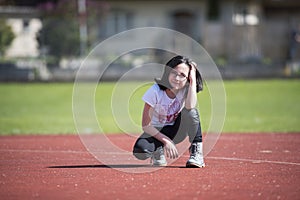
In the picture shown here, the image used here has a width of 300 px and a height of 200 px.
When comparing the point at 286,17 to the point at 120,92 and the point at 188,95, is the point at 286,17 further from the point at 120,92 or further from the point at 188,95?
the point at 188,95

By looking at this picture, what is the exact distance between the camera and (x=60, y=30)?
35.8m

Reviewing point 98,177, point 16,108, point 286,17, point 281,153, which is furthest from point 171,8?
point 98,177

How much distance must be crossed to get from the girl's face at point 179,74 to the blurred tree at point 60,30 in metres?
26.2

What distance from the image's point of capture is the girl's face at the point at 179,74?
8766 mm

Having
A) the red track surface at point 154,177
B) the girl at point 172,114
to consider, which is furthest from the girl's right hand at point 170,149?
the red track surface at point 154,177

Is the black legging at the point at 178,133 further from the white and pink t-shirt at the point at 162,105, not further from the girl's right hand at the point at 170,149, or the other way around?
the girl's right hand at the point at 170,149

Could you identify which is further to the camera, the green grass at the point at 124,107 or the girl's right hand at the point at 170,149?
the green grass at the point at 124,107

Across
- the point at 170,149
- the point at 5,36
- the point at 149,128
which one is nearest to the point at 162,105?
the point at 149,128

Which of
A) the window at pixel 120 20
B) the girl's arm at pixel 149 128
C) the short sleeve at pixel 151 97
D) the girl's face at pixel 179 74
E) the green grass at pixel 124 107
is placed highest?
the girl's face at pixel 179 74

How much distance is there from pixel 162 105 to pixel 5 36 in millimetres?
28344

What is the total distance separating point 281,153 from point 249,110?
13094mm

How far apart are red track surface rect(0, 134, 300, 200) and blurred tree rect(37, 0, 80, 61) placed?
23.5 meters

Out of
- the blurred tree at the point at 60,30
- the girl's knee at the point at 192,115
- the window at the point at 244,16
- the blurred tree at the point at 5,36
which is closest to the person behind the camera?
the girl's knee at the point at 192,115

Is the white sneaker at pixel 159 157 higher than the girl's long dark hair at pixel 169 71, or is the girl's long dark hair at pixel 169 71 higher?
the girl's long dark hair at pixel 169 71
